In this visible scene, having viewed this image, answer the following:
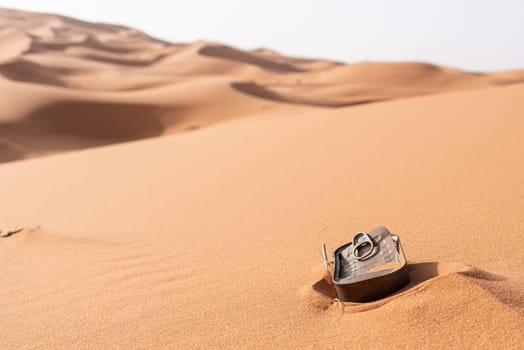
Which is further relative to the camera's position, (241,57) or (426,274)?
(241,57)

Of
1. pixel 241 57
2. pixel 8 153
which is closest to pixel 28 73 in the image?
pixel 8 153

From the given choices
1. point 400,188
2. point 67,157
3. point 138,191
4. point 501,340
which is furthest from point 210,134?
point 501,340

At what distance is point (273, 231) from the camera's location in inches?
115

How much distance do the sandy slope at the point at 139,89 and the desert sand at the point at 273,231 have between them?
6.47m

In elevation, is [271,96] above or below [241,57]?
below

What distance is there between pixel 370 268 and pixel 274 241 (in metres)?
0.89

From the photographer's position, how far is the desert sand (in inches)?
67.6

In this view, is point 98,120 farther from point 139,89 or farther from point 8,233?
point 8,233

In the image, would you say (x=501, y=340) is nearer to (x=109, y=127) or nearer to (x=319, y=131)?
(x=319, y=131)

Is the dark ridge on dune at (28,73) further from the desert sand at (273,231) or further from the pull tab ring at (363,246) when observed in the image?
the pull tab ring at (363,246)

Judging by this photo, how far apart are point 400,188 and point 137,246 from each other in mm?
1691

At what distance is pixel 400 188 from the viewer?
3408mm

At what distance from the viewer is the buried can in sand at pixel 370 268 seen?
5.80 ft

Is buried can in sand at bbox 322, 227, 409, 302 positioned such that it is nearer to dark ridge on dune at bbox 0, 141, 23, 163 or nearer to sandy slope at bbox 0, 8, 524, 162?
dark ridge on dune at bbox 0, 141, 23, 163
